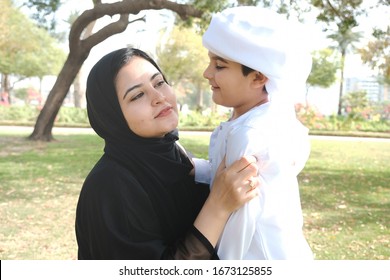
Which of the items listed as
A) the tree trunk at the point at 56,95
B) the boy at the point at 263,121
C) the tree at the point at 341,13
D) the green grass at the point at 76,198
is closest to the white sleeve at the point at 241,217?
the boy at the point at 263,121

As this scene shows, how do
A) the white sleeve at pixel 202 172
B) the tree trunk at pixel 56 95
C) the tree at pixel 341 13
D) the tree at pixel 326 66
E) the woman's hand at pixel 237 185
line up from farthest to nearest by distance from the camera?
the tree at pixel 326 66, the tree trunk at pixel 56 95, the tree at pixel 341 13, the white sleeve at pixel 202 172, the woman's hand at pixel 237 185

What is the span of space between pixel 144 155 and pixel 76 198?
5.16 metres

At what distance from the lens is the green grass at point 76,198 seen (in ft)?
15.1

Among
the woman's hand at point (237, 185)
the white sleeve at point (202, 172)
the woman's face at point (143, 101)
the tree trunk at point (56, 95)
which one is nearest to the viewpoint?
the woman's hand at point (237, 185)

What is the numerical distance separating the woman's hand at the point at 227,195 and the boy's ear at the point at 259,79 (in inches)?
9.7

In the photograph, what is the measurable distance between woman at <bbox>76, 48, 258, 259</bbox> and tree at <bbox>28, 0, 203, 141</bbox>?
9900 millimetres

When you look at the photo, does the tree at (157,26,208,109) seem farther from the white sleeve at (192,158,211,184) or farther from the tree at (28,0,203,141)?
the white sleeve at (192,158,211,184)

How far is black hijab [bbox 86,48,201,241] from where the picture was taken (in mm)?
Result: 1408

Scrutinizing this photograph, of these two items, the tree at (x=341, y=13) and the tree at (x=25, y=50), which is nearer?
the tree at (x=341, y=13)

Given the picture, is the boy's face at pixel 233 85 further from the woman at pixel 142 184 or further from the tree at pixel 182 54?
the tree at pixel 182 54

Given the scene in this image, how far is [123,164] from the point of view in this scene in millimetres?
1409

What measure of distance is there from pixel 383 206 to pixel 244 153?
557cm

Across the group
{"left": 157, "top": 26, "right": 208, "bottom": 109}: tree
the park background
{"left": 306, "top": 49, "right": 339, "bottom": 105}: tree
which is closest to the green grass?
the park background
